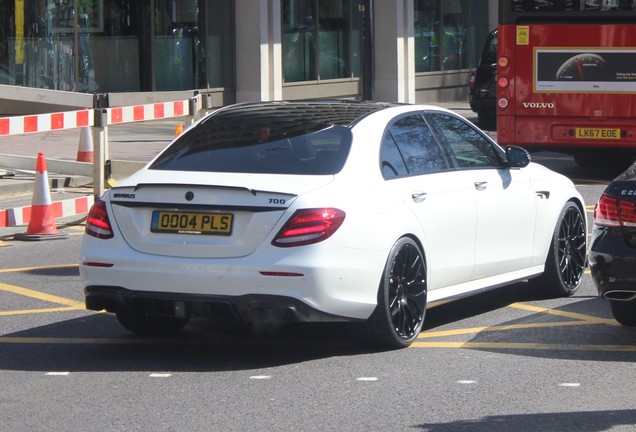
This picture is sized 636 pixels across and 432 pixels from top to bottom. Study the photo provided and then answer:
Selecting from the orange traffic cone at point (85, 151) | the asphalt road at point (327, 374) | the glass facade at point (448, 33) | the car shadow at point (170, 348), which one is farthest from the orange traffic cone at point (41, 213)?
the glass facade at point (448, 33)

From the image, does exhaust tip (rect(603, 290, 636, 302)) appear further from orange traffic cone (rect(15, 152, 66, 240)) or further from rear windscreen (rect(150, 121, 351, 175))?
orange traffic cone (rect(15, 152, 66, 240))

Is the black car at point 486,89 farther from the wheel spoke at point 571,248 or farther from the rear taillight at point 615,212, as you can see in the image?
the rear taillight at point 615,212

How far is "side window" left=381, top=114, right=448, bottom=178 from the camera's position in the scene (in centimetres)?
842

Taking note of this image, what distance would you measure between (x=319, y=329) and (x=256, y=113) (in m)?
1.44

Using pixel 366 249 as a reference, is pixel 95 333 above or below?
below

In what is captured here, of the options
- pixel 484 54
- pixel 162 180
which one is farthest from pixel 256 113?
pixel 484 54

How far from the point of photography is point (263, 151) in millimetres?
8125

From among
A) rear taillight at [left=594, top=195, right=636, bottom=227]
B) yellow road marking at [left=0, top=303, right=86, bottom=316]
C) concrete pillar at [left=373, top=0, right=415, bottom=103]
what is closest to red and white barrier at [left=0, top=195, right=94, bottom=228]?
Answer: yellow road marking at [left=0, top=303, right=86, bottom=316]

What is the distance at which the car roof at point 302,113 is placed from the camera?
8383 mm

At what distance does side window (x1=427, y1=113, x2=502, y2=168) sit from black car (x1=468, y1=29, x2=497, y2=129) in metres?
15.7

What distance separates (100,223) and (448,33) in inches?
1116

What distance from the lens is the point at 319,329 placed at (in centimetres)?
879

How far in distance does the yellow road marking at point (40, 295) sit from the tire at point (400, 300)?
2.67 m

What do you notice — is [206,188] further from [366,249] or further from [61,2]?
[61,2]
